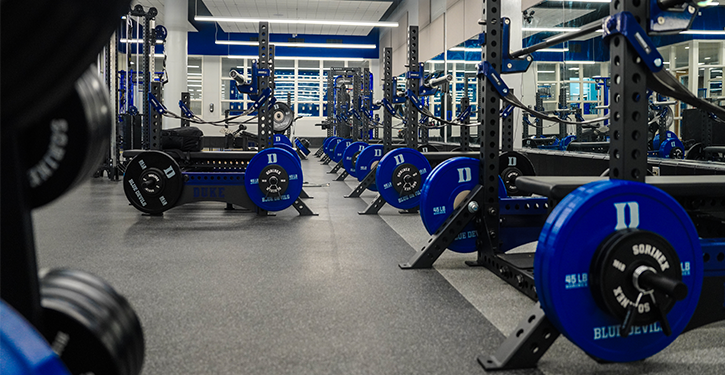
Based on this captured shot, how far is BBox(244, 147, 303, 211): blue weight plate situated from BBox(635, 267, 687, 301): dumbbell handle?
135 inches

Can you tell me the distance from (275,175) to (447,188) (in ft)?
6.40

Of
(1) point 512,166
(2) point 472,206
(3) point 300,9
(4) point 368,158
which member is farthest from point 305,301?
(3) point 300,9

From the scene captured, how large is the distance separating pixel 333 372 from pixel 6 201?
1.24 m

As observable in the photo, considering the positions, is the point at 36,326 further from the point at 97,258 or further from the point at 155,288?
the point at 97,258

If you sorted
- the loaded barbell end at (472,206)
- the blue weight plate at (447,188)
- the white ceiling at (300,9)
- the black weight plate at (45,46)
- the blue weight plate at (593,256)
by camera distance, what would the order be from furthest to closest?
the white ceiling at (300,9)
the blue weight plate at (447,188)
the loaded barbell end at (472,206)
the blue weight plate at (593,256)
the black weight plate at (45,46)

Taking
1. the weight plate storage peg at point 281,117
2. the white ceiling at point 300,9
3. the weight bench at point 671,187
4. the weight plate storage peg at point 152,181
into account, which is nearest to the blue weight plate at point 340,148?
the weight plate storage peg at point 281,117

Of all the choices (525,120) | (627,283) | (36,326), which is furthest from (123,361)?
(525,120)

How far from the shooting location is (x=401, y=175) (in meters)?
4.65

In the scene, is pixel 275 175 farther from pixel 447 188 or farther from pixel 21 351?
pixel 21 351

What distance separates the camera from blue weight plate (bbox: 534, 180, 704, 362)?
1505 mm

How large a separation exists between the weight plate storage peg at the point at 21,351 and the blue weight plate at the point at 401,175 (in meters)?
4.13

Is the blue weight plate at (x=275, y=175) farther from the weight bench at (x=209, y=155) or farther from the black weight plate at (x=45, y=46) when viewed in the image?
the black weight plate at (x=45, y=46)

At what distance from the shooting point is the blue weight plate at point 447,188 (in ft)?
10.1

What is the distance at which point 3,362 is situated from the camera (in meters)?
0.46
